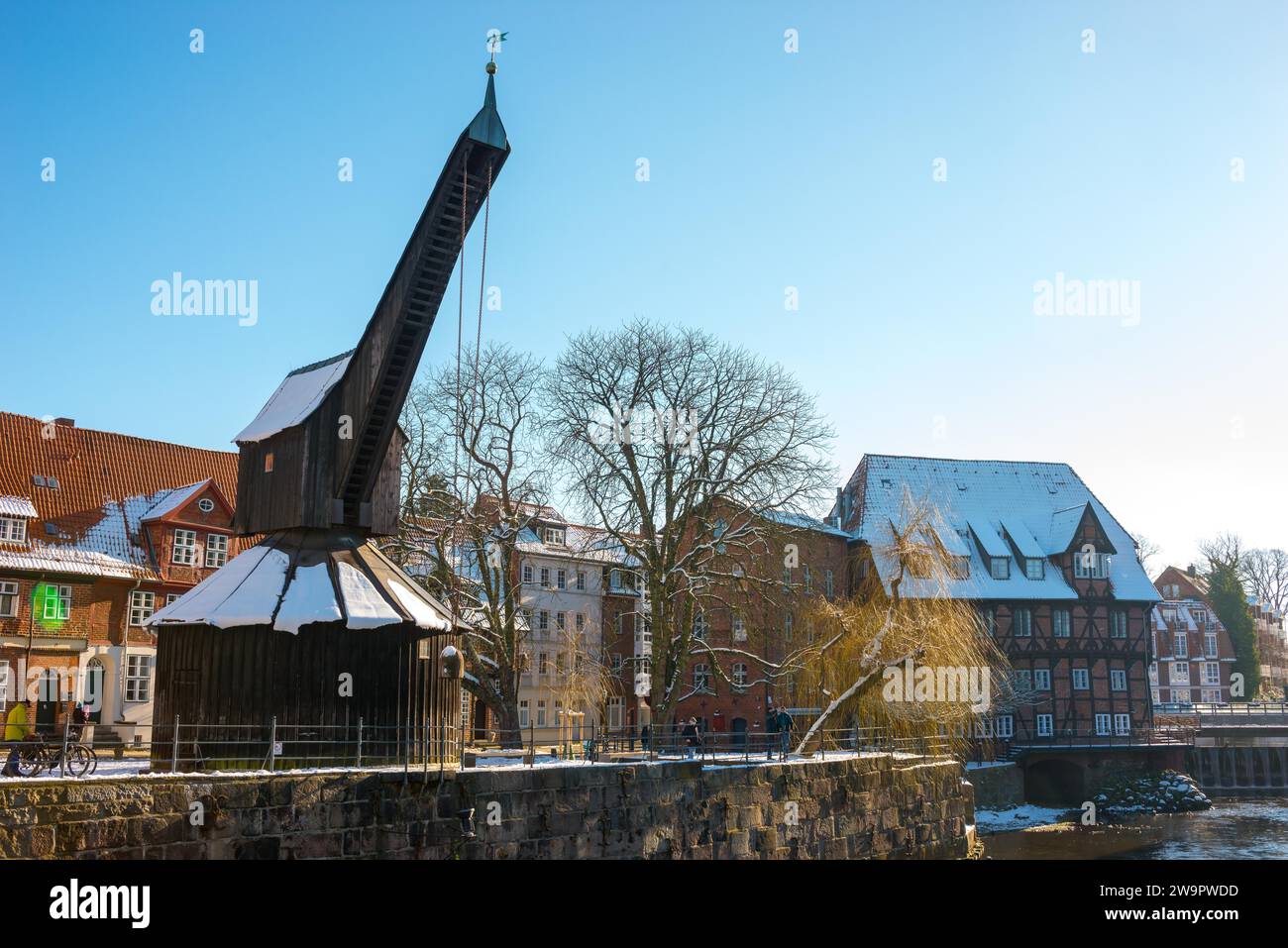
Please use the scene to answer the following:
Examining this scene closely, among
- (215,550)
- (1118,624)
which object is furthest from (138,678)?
(1118,624)

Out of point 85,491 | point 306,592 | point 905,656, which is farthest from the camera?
point 85,491

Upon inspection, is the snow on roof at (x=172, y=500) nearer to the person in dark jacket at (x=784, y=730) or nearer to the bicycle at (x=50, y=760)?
the bicycle at (x=50, y=760)

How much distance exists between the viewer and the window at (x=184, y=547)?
34281 millimetres

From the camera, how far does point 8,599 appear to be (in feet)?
98.1

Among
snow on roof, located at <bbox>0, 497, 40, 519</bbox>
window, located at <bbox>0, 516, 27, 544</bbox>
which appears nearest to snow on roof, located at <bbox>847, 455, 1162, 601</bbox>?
snow on roof, located at <bbox>0, 497, 40, 519</bbox>

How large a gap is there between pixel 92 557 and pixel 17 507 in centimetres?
237

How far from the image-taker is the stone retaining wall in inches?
552

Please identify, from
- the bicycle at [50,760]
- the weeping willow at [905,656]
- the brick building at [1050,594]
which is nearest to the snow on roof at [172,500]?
the bicycle at [50,760]

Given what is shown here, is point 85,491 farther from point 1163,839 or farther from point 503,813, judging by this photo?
point 1163,839

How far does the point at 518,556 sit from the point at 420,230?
49.2ft

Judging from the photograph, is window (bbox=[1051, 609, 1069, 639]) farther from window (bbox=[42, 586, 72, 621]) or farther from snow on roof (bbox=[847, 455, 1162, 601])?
window (bbox=[42, 586, 72, 621])

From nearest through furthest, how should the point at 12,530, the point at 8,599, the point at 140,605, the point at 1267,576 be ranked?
the point at 8,599, the point at 12,530, the point at 140,605, the point at 1267,576

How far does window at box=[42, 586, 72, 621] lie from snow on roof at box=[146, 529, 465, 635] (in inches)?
435
